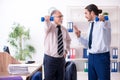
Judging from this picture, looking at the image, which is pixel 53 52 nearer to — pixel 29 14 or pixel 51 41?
pixel 51 41

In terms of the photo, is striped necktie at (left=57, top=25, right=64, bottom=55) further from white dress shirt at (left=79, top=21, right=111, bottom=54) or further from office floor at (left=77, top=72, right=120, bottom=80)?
office floor at (left=77, top=72, right=120, bottom=80)

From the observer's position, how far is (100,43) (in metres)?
3.05

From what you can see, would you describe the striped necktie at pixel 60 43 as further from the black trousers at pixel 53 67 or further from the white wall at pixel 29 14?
the white wall at pixel 29 14

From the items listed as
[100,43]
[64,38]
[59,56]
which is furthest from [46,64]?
[100,43]

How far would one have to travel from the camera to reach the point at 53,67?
→ 290 cm

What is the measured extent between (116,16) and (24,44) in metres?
2.18

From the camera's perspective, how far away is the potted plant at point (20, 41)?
519cm

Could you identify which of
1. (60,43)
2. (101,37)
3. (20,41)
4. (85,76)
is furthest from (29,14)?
(101,37)

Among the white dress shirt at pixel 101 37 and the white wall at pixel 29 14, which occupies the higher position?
the white wall at pixel 29 14

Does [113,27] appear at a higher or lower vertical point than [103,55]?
higher

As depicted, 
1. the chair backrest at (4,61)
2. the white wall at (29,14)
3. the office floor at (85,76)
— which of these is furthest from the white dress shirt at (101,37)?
Result: the white wall at (29,14)

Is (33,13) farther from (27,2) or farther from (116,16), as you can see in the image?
(116,16)

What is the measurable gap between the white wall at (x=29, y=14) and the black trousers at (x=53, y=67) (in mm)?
2515

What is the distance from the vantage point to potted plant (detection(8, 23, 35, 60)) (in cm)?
519
